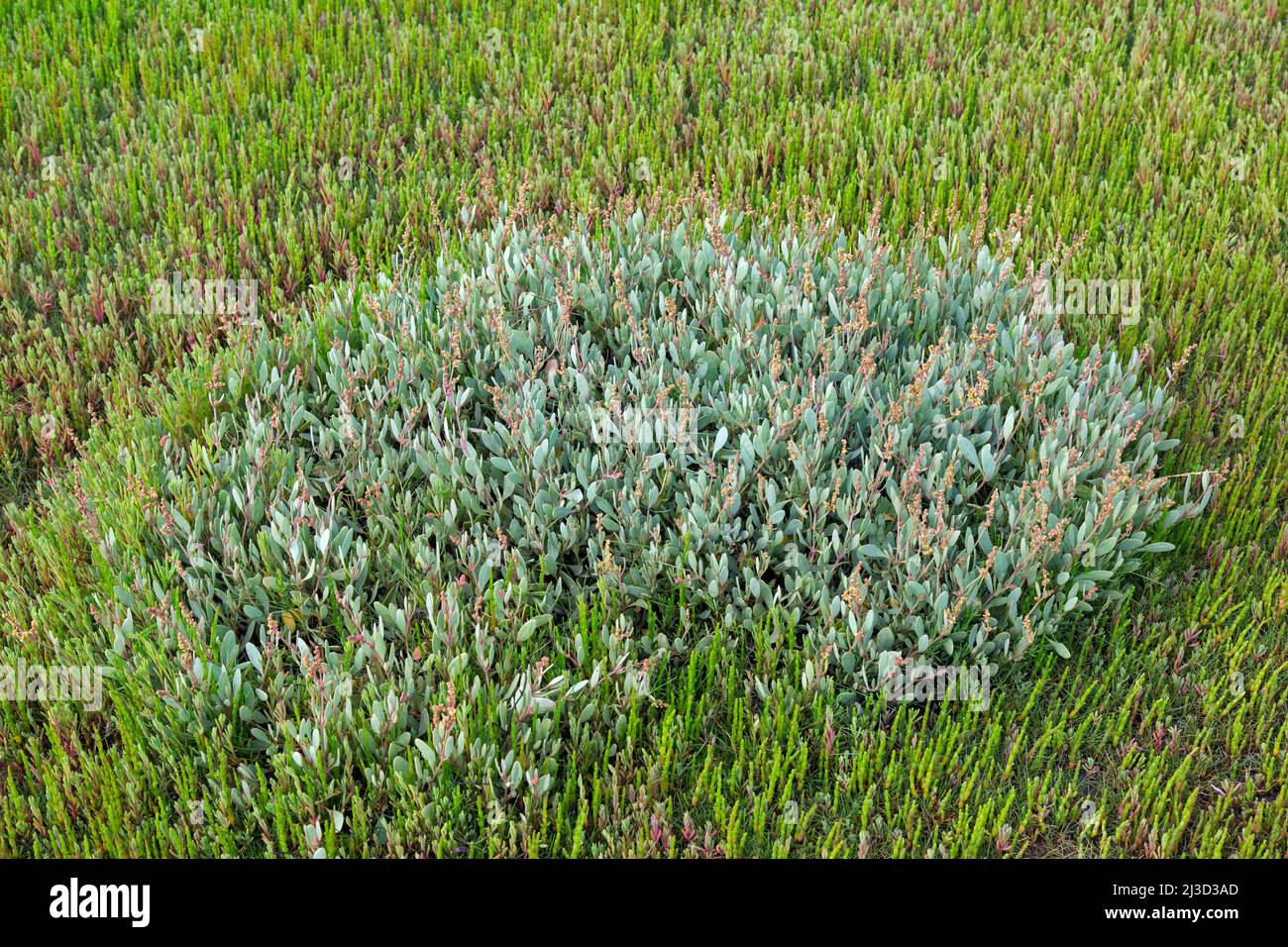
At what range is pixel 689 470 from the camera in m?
4.89

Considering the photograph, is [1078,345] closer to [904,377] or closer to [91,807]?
[904,377]

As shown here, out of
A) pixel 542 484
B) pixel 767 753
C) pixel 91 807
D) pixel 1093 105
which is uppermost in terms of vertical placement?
pixel 1093 105

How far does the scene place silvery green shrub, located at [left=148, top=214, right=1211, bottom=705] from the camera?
14.4 ft

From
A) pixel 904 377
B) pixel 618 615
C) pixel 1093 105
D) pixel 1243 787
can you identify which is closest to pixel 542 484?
pixel 618 615

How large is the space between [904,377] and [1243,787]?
2.18 m

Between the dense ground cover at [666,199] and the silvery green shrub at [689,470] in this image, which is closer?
the dense ground cover at [666,199]

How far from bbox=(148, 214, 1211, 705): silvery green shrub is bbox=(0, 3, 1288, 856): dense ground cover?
0.22m

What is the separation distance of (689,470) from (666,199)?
2881mm

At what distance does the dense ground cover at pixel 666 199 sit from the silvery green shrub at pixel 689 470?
8.5 inches

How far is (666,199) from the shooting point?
23.6 ft

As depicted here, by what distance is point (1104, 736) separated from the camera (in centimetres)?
412

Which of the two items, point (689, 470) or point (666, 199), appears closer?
point (689, 470)

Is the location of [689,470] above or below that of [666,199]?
below

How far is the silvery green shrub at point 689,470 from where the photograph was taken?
14.4 feet
